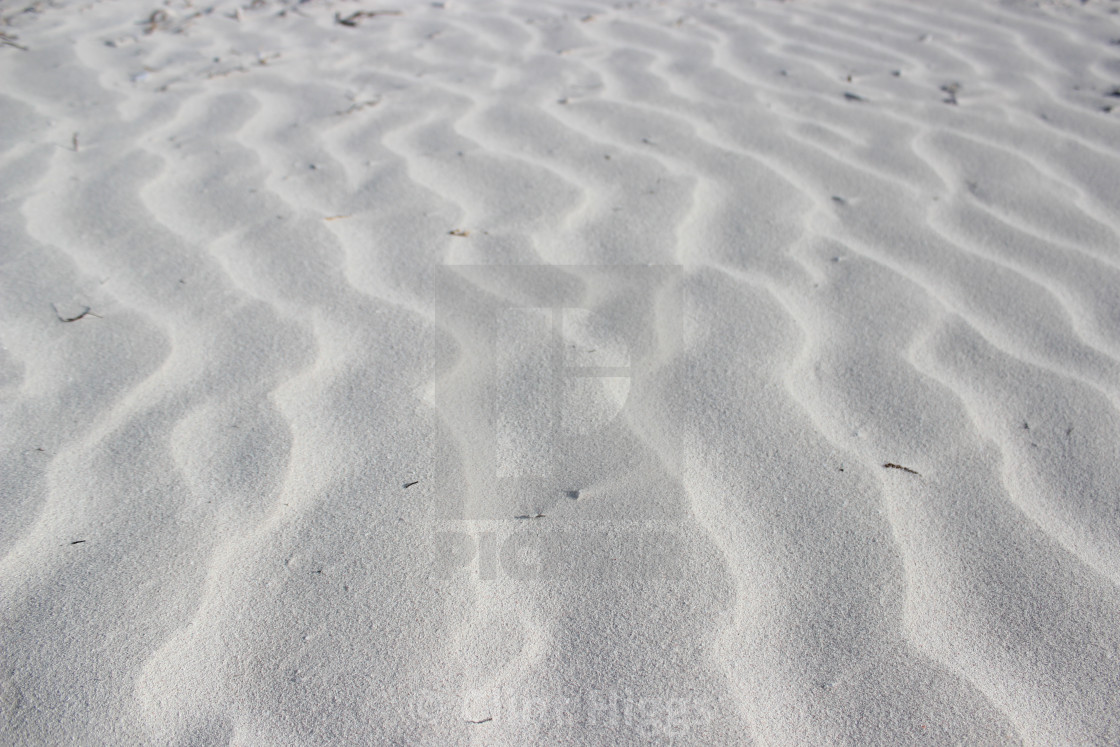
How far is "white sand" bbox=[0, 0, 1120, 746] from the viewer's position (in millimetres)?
1047

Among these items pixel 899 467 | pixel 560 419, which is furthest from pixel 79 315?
pixel 899 467

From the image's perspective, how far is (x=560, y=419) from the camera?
149 centimetres

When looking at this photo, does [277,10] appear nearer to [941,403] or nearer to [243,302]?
[243,302]

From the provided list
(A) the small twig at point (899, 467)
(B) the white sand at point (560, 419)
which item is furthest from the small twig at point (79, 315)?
(A) the small twig at point (899, 467)

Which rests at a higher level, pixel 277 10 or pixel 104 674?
pixel 104 674

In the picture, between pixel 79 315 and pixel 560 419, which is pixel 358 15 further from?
pixel 560 419

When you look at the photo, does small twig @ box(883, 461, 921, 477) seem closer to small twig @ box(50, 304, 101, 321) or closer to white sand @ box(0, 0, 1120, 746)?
white sand @ box(0, 0, 1120, 746)

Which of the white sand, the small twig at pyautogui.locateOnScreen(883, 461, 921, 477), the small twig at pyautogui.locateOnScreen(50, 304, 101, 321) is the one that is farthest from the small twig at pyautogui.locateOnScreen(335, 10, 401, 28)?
the small twig at pyautogui.locateOnScreen(883, 461, 921, 477)

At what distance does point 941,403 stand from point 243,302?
1.35 metres

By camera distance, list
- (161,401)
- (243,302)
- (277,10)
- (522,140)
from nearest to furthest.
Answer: (161,401) → (243,302) → (522,140) → (277,10)

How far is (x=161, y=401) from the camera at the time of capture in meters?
1.49

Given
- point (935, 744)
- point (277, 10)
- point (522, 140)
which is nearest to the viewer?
point (935, 744)

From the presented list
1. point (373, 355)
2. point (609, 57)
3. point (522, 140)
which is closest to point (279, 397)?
point (373, 355)

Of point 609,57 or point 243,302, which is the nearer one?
point 243,302
